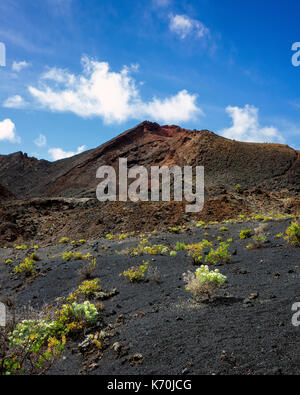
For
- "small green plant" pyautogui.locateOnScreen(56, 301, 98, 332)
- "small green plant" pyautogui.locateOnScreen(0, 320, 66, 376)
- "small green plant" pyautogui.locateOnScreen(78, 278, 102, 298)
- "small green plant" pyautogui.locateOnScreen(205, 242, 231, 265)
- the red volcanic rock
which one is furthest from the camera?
the red volcanic rock

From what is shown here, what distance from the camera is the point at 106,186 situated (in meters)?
37.4

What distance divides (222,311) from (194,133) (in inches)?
1506

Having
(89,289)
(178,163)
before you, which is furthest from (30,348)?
(178,163)

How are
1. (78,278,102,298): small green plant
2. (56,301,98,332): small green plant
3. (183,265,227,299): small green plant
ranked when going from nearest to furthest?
(56,301,98,332): small green plant < (183,265,227,299): small green plant < (78,278,102,298): small green plant

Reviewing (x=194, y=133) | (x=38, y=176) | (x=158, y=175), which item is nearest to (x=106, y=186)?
(x=158, y=175)

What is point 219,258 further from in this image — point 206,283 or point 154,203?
point 154,203

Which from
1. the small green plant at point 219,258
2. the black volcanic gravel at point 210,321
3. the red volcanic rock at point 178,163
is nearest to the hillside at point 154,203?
the red volcanic rock at point 178,163

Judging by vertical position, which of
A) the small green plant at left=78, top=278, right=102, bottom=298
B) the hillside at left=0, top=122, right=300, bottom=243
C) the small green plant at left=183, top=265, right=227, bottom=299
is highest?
the hillside at left=0, top=122, right=300, bottom=243

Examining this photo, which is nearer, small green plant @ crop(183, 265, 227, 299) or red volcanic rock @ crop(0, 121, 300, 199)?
small green plant @ crop(183, 265, 227, 299)

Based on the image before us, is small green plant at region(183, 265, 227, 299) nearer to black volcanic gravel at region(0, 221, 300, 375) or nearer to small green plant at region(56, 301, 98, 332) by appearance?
black volcanic gravel at region(0, 221, 300, 375)

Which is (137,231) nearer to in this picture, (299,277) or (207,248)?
(207,248)

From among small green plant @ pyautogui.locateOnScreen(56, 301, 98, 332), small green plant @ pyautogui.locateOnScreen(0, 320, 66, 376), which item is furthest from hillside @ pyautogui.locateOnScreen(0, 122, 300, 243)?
small green plant @ pyautogui.locateOnScreen(0, 320, 66, 376)

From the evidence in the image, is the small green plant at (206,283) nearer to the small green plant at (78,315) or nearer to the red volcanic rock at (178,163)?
the small green plant at (78,315)

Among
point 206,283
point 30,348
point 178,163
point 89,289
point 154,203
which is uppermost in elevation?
point 178,163
